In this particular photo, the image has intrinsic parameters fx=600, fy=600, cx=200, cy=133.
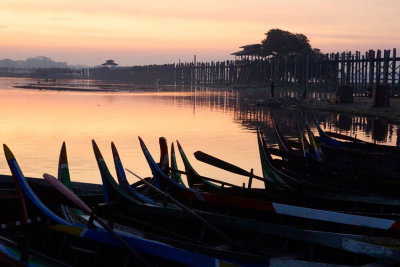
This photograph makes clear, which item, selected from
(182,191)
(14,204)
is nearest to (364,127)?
(182,191)

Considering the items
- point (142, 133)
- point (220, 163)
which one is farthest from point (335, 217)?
point (142, 133)

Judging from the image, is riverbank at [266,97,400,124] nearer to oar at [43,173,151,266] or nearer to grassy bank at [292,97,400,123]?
grassy bank at [292,97,400,123]

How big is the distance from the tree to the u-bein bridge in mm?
1794

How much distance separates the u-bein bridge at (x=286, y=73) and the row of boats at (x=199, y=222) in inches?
986

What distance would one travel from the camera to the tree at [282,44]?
84688mm

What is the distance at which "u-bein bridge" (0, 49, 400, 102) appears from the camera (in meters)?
42.0

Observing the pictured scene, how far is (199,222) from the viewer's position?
746 cm

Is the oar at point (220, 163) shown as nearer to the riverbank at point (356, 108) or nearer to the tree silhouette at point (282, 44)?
the riverbank at point (356, 108)

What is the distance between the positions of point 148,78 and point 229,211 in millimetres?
134298

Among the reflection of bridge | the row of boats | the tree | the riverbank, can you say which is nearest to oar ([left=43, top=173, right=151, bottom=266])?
the row of boats

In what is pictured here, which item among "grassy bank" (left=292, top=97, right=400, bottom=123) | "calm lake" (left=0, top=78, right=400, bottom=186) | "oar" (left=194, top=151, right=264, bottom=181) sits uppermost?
"oar" (left=194, top=151, right=264, bottom=181)

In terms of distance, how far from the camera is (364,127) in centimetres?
2720

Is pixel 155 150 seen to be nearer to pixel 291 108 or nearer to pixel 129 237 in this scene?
pixel 129 237

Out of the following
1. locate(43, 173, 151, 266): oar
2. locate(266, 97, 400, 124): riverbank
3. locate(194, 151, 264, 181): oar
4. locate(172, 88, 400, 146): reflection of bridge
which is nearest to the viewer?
locate(43, 173, 151, 266): oar
